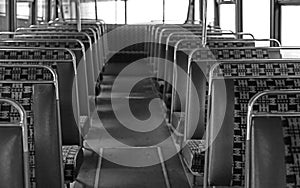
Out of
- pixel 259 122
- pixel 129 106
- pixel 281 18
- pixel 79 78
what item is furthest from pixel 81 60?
pixel 129 106

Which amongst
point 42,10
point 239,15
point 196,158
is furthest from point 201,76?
point 42,10

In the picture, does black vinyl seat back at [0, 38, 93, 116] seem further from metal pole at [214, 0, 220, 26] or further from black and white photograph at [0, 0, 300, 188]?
metal pole at [214, 0, 220, 26]

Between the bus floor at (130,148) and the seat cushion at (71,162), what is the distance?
73 cm

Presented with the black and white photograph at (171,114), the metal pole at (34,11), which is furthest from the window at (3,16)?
the metal pole at (34,11)

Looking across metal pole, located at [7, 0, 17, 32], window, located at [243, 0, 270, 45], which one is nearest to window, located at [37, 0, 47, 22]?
metal pole, located at [7, 0, 17, 32]

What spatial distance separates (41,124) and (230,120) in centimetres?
107

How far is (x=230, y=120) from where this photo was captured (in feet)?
11.3

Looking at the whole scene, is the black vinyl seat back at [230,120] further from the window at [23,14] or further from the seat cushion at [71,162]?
the window at [23,14]

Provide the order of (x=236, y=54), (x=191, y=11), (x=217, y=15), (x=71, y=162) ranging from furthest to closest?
1. (x=191, y=11)
2. (x=217, y=15)
3. (x=236, y=54)
4. (x=71, y=162)

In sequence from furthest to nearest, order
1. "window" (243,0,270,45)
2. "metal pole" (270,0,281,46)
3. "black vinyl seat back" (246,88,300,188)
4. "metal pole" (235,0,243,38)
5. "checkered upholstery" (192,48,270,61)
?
"metal pole" (235,0,243,38) → "window" (243,0,270,45) → "metal pole" (270,0,281,46) → "checkered upholstery" (192,48,270,61) → "black vinyl seat back" (246,88,300,188)

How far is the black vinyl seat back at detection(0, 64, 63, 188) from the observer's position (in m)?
3.18

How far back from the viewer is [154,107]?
27.6ft

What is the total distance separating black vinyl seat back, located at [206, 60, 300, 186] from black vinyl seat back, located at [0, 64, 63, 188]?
886 mm

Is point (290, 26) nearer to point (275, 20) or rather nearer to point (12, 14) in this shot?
point (275, 20)
